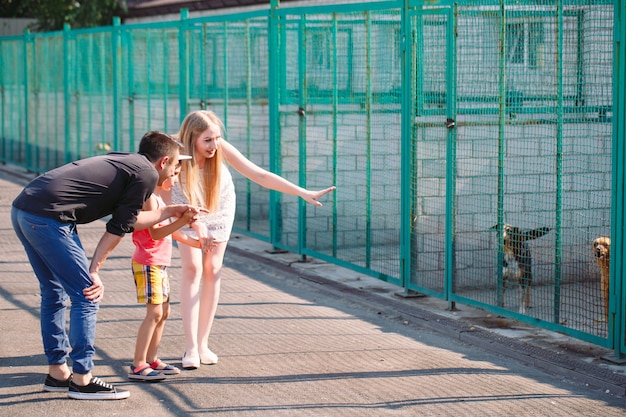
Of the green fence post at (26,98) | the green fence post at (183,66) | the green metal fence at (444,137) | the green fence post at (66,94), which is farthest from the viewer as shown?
the green fence post at (26,98)

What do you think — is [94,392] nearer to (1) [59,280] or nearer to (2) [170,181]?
(1) [59,280]

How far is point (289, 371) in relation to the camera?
21.7ft

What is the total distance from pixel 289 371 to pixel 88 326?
146 centimetres

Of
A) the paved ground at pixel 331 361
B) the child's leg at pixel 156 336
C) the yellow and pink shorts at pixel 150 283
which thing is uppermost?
the yellow and pink shorts at pixel 150 283

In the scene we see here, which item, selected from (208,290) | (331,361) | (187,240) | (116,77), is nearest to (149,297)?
(187,240)

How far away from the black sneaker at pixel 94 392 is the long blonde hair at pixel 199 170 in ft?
4.25

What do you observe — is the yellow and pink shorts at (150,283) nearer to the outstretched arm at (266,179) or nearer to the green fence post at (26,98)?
the outstretched arm at (266,179)

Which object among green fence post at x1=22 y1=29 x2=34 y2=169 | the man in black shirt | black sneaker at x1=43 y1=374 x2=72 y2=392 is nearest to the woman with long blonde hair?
the man in black shirt

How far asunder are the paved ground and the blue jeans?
311mm

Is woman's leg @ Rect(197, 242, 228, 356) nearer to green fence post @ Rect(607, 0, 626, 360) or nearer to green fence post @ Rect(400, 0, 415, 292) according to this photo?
green fence post @ Rect(400, 0, 415, 292)

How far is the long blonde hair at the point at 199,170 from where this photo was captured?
6.52m

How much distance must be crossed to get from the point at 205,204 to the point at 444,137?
2.52 m

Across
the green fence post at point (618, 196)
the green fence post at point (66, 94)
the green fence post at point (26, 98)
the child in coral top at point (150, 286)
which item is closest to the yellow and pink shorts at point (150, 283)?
the child in coral top at point (150, 286)

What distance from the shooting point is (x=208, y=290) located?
265 inches
